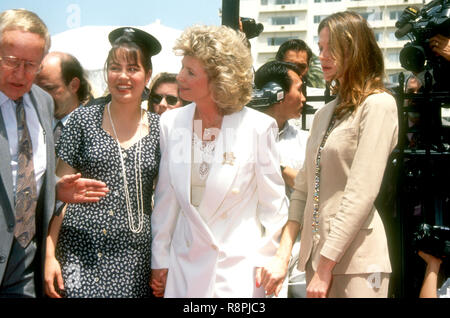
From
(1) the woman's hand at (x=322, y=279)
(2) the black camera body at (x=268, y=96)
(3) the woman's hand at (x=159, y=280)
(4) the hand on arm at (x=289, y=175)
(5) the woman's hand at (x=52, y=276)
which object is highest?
(2) the black camera body at (x=268, y=96)

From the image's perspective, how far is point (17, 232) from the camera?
2.27 m

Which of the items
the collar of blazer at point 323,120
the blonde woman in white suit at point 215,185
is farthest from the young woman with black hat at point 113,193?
the collar of blazer at point 323,120

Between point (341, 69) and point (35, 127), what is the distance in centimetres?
163

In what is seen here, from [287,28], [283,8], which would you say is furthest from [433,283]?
[283,8]

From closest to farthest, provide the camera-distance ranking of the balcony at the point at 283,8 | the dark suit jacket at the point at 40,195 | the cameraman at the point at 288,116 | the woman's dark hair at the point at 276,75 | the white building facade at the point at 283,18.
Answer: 1. the dark suit jacket at the point at 40,195
2. the cameraman at the point at 288,116
3. the woman's dark hair at the point at 276,75
4. the white building facade at the point at 283,18
5. the balcony at the point at 283,8

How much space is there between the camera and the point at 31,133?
241cm

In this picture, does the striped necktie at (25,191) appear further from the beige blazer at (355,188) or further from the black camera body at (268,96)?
the black camera body at (268,96)

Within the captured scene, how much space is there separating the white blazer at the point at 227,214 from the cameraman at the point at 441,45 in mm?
1341

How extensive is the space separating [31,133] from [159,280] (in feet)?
3.47

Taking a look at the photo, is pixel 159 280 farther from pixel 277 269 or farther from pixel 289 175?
pixel 289 175

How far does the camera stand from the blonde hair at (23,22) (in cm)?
232

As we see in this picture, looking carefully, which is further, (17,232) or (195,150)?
(195,150)
